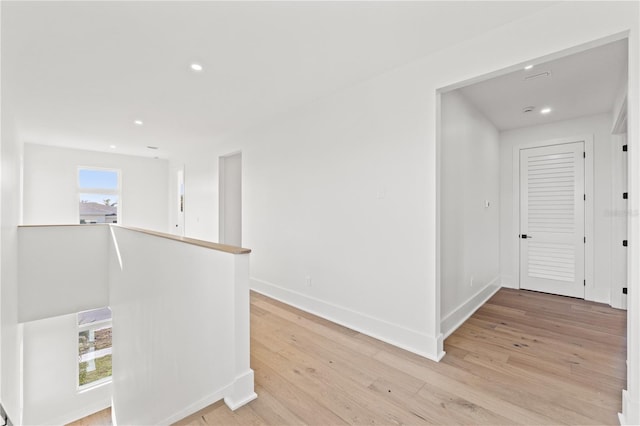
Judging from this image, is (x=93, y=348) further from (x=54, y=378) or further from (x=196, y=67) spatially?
(x=196, y=67)

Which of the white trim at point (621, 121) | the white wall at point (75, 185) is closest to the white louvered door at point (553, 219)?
the white trim at point (621, 121)

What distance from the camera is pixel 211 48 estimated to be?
7.39 ft

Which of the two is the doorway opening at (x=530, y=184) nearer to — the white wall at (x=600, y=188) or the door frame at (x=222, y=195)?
the white wall at (x=600, y=188)

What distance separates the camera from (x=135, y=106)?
3.54 m

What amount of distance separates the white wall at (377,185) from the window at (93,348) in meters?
5.00

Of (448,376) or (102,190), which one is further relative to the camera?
(102,190)

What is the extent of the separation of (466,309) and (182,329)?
2.95m

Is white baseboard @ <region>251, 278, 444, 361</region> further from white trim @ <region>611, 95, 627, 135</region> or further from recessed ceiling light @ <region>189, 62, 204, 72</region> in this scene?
white trim @ <region>611, 95, 627, 135</region>

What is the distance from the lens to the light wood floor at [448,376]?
1664 millimetres

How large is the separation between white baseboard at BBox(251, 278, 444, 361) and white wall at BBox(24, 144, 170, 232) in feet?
16.2

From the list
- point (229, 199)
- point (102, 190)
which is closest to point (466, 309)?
point (229, 199)

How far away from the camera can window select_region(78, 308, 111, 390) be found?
6.02 m

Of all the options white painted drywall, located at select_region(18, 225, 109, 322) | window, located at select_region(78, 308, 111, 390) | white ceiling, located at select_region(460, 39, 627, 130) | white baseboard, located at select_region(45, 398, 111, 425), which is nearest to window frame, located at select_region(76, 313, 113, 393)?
window, located at select_region(78, 308, 111, 390)

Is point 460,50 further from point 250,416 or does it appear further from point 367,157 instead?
point 250,416
